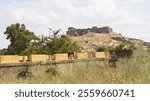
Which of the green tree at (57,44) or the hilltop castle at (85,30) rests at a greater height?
the hilltop castle at (85,30)

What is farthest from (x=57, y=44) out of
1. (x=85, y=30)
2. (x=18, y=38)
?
(x=85, y=30)

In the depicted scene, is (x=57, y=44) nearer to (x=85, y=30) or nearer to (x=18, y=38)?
(x=18, y=38)

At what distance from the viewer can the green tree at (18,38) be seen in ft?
185

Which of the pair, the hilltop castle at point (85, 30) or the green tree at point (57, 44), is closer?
the green tree at point (57, 44)

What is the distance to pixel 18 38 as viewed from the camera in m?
58.0

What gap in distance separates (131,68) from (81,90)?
11.7 feet

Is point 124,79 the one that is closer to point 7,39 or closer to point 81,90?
point 81,90

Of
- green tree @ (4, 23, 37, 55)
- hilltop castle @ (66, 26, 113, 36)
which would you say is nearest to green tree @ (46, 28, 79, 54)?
green tree @ (4, 23, 37, 55)

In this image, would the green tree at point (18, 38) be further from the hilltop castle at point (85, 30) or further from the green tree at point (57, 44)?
the hilltop castle at point (85, 30)

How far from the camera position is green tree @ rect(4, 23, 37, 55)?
56.5 metres

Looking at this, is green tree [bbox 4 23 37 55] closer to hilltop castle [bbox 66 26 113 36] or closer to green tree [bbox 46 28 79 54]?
green tree [bbox 46 28 79 54]

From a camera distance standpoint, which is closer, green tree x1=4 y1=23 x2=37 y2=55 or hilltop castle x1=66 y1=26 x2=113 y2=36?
green tree x1=4 y1=23 x2=37 y2=55

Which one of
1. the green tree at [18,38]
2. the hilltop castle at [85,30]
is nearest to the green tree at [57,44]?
the green tree at [18,38]

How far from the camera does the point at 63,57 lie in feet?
111
